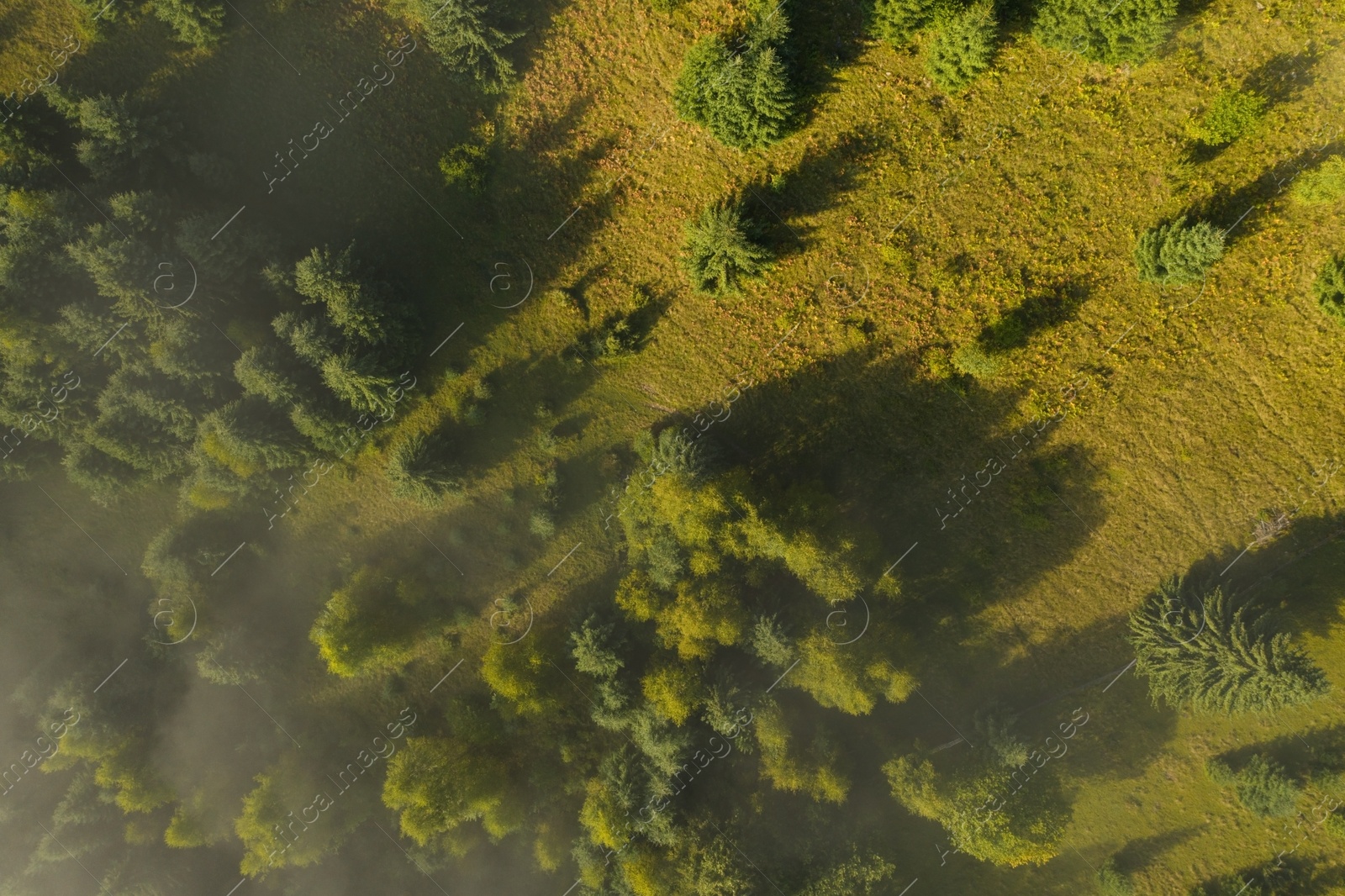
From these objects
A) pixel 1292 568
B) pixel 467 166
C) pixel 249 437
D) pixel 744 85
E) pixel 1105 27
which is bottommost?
pixel 249 437

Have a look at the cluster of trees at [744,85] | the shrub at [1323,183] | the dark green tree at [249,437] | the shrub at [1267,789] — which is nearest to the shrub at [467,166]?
the cluster of trees at [744,85]

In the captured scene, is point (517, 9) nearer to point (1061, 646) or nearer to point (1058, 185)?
point (1058, 185)

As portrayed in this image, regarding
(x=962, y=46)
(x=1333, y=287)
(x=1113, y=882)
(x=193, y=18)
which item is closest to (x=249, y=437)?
(x=193, y=18)

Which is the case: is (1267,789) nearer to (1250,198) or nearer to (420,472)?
(1250,198)

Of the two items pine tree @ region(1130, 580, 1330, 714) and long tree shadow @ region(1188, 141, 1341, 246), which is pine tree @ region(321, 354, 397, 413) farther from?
pine tree @ region(1130, 580, 1330, 714)

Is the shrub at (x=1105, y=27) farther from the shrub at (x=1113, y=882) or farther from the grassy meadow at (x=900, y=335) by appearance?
the shrub at (x=1113, y=882)

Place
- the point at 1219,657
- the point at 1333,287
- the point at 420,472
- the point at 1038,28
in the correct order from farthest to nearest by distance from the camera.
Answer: the point at 420,472 → the point at 1219,657 → the point at 1333,287 → the point at 1038,28

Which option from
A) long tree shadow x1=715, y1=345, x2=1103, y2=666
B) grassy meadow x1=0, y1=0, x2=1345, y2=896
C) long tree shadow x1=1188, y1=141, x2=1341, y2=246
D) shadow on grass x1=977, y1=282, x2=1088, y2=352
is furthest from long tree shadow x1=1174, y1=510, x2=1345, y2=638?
shadow on grass x1=977, y1=282, x2=1088, y2=352
